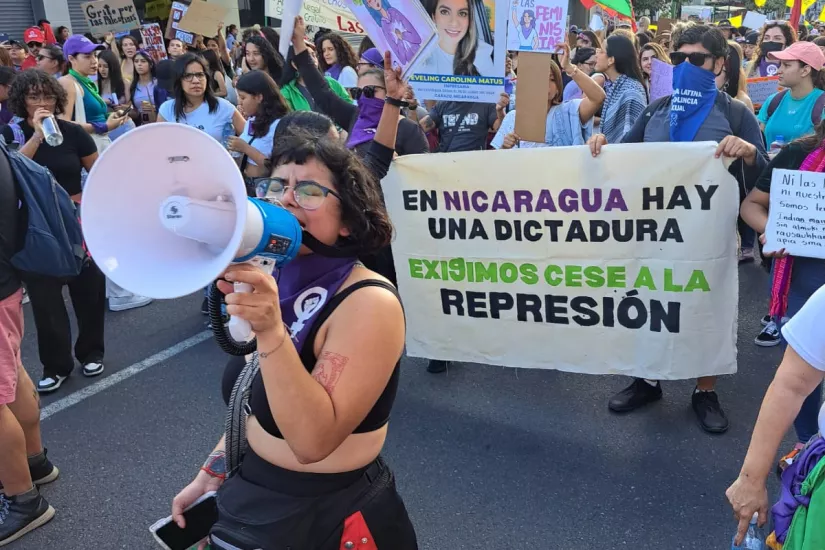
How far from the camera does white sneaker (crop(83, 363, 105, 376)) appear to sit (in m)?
4.26

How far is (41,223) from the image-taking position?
308 cm

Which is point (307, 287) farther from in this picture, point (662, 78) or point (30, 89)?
point (30, 89)

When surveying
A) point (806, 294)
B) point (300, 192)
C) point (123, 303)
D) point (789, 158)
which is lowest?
point (123, 303)

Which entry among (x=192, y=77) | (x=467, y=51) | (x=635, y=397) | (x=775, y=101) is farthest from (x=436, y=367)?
Result: (x=775, y=101)

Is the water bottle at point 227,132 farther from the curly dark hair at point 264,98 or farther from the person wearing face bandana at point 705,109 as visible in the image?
the person wearing face bandana at point 705,109

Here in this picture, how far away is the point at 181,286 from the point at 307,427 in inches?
13.9

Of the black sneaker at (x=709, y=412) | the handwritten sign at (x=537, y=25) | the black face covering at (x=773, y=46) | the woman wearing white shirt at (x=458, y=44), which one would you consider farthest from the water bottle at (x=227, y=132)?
the black face covering at (x=773, y=46)

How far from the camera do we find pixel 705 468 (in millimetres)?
3094

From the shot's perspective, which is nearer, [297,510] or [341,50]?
[297,510]

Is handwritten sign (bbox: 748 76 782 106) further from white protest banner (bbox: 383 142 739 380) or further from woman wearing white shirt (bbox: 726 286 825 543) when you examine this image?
woman wearing white shirt (bbox: 726 286 825 543)

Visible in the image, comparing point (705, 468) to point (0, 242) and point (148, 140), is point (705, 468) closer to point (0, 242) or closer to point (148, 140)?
point (148, 140)

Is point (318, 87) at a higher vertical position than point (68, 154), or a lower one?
higher

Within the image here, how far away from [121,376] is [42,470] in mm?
1142

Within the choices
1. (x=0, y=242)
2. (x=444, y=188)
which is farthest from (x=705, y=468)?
(x=0, y=242)
